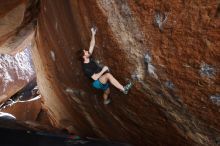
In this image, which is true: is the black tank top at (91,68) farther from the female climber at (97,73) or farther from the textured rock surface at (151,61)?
the textured rock surface at (151,61)

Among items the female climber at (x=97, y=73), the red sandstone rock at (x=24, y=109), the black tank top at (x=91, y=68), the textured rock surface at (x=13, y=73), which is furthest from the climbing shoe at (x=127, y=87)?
the textured rock surface at (x=13, y=73)

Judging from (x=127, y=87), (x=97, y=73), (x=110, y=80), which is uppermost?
(x=97, y=73)

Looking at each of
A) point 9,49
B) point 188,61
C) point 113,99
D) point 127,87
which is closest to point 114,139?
point 113,99

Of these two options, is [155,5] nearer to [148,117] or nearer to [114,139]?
[148,117]

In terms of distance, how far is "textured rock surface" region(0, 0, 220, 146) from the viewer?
138 inches

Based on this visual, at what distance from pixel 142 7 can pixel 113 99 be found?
1.91 metres

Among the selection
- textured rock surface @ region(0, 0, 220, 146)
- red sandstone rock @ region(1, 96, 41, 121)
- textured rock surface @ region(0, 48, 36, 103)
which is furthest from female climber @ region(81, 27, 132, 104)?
textured rock surface @ region(0, 48, 36, 103)

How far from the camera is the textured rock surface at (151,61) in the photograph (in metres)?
3.49

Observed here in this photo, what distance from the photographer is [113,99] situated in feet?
17.1

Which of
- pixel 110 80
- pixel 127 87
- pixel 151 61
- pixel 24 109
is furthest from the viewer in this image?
pixel 24 109

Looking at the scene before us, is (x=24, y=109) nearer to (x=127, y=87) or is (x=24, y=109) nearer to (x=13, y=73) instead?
(x=13, y=73)

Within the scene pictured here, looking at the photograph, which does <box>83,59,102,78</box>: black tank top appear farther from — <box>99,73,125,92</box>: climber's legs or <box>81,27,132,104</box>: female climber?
<box>99,73,125,92</box>: climber's legs

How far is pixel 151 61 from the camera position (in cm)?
408

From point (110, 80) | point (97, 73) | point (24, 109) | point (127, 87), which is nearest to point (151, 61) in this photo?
point (127, 87)
